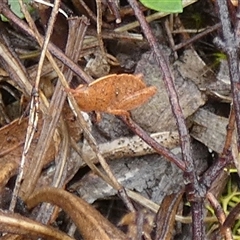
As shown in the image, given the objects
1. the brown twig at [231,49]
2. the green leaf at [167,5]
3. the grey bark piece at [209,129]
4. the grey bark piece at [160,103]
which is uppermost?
the green leaf at [167,5]

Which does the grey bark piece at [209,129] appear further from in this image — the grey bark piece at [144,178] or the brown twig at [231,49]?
the brown twig at [231,49]

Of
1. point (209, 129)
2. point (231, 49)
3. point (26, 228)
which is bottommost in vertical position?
point (26, 228)

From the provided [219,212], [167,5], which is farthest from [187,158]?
[167,5]

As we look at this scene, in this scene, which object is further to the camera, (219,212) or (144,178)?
(144,178)

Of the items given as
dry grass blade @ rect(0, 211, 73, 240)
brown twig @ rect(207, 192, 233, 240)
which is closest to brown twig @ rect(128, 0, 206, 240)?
brown twig @ rect(207, 192, 233, 240)

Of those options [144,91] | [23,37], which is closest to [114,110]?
[144,91]

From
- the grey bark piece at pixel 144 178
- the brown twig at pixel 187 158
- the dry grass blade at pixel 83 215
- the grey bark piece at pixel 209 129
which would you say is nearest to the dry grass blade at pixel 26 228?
the dry grass blade at pixel 83 215

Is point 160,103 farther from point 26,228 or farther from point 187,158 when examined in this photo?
point 26,228
